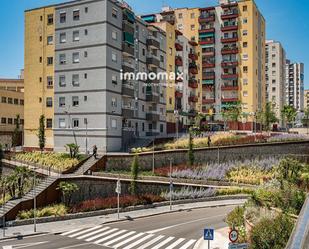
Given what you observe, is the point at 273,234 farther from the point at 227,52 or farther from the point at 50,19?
the point at 227,52

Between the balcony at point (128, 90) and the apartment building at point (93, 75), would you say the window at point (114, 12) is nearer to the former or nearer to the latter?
the apartment building at point (93, 75)

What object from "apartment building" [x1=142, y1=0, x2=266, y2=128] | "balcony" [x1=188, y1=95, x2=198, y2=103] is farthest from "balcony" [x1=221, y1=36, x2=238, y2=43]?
"balcony" [x1=188, y1=95, x2=198, y2=103]

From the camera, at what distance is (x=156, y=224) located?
29016 millimetres

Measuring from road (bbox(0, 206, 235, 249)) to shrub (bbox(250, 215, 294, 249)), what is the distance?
7.01m

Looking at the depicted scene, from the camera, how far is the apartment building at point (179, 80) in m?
73.2

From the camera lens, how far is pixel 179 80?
7800 cm

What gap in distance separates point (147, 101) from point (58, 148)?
1699 cm

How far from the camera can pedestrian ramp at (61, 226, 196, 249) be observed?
75.7 ft

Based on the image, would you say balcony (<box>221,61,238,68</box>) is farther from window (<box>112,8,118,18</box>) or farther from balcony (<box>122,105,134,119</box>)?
window (<box>112,8,118,18</box>)

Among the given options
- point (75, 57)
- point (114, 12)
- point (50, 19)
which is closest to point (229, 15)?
point (114, 12)

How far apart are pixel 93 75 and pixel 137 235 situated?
32786 mm

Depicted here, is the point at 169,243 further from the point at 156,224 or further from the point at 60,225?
the point at 60,225

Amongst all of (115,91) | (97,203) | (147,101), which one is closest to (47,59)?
(115,91)

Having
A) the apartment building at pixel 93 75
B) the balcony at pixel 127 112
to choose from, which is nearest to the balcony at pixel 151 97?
the apartment building at pixel 93 75
